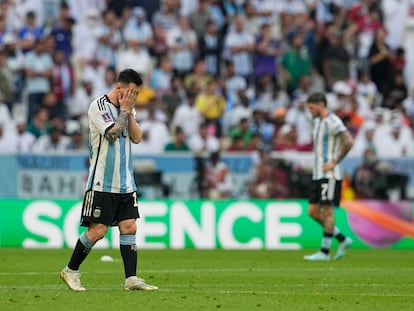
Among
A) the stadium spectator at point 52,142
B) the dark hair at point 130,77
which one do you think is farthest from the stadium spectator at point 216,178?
the dark hair at point 130,77

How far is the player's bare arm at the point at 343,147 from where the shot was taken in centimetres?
1864

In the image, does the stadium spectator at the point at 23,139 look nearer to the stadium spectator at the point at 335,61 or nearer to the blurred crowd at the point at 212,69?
the blurred crowd at the point at 212,69

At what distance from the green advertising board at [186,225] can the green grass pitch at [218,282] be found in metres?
1.72

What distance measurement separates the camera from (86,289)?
1312 centimetres

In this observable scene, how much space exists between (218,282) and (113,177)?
232 cm

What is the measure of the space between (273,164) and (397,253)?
4.53 meters

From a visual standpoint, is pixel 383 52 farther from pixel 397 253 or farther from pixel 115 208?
pixel 115 208

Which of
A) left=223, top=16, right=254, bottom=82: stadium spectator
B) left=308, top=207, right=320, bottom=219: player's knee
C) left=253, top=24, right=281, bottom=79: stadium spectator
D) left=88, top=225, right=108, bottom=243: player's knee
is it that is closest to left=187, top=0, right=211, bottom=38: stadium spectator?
left=223, top=16, right=254, bottom=82: stadium spectator

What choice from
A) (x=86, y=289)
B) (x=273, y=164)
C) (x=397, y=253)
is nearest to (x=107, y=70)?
(x=273, y=164)

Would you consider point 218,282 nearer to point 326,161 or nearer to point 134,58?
point 326,161

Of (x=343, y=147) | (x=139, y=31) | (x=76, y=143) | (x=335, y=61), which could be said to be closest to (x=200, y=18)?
(x=139, y=31)

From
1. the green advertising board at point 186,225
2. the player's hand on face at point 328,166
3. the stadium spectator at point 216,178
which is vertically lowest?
the green advertising board at point 186,225

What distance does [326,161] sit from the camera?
1898 centimetres

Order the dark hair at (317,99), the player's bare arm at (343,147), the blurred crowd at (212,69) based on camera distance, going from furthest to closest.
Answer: the blurred crowd at (212,69)
the dark hair at (317,99)
the player's bare arm at (343,147)
